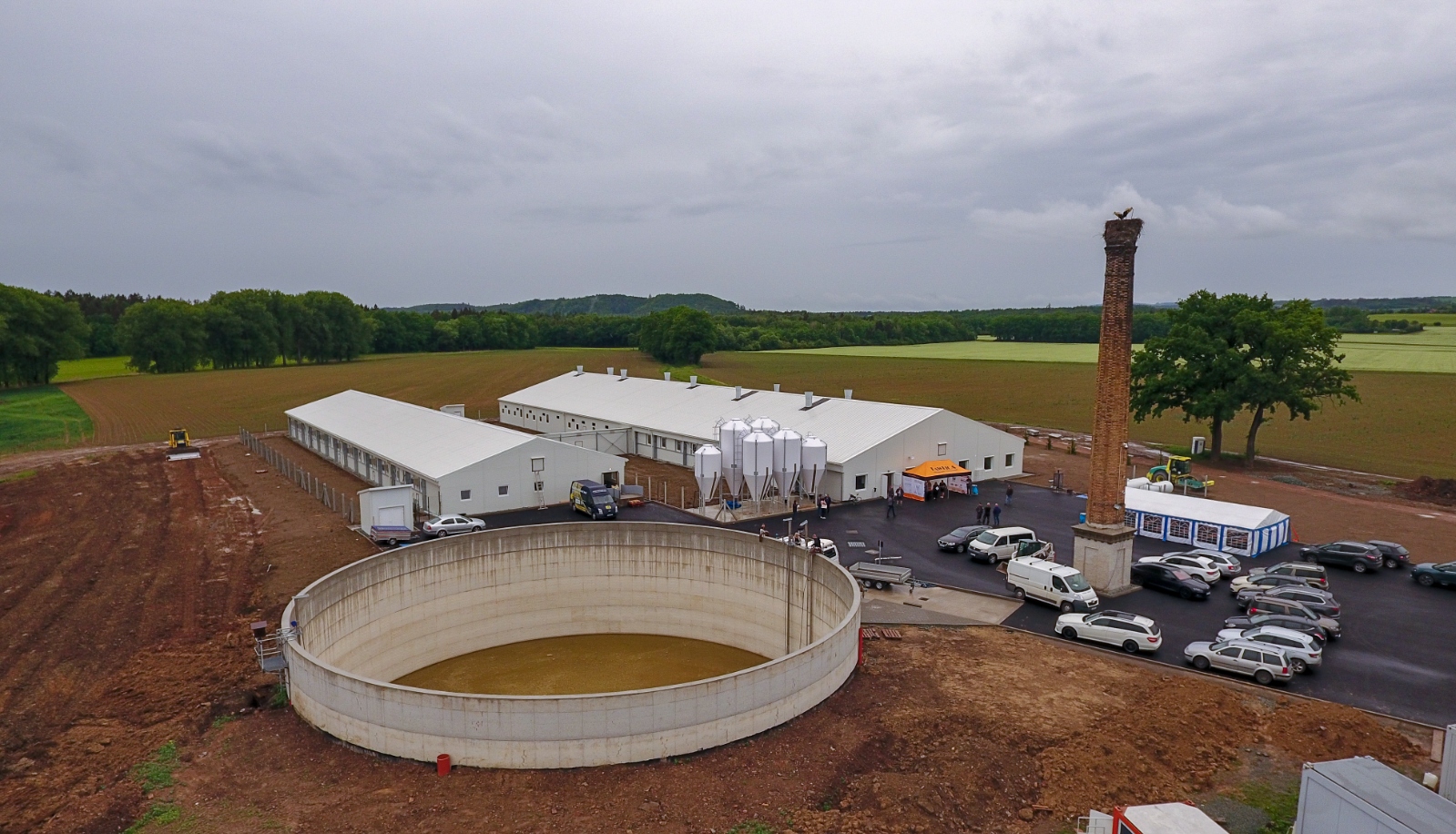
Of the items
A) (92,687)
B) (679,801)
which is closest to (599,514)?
(92,687)

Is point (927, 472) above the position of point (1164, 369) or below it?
below

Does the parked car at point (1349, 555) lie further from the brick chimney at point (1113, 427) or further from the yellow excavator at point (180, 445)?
the yellow excavator at point (180, 445)

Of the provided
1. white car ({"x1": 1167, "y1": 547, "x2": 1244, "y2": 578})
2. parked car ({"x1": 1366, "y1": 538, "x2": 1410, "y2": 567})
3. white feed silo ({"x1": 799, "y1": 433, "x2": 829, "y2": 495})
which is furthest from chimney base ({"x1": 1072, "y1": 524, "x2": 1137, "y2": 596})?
white feed silo ({"x1": 799, "y1": 433, "x2": 829, "y2": 495})

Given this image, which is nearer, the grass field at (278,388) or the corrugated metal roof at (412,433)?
the corrugated metal roof at (412,433)

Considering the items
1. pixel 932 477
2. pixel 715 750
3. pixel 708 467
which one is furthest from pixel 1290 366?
pixel 715 750

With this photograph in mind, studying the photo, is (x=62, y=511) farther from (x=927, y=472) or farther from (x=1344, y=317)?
(x=1344, y=317)

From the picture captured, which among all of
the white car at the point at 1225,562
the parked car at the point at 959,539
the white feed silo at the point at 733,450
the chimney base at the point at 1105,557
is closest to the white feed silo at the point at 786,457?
the white feed silo at the point at 733,450
